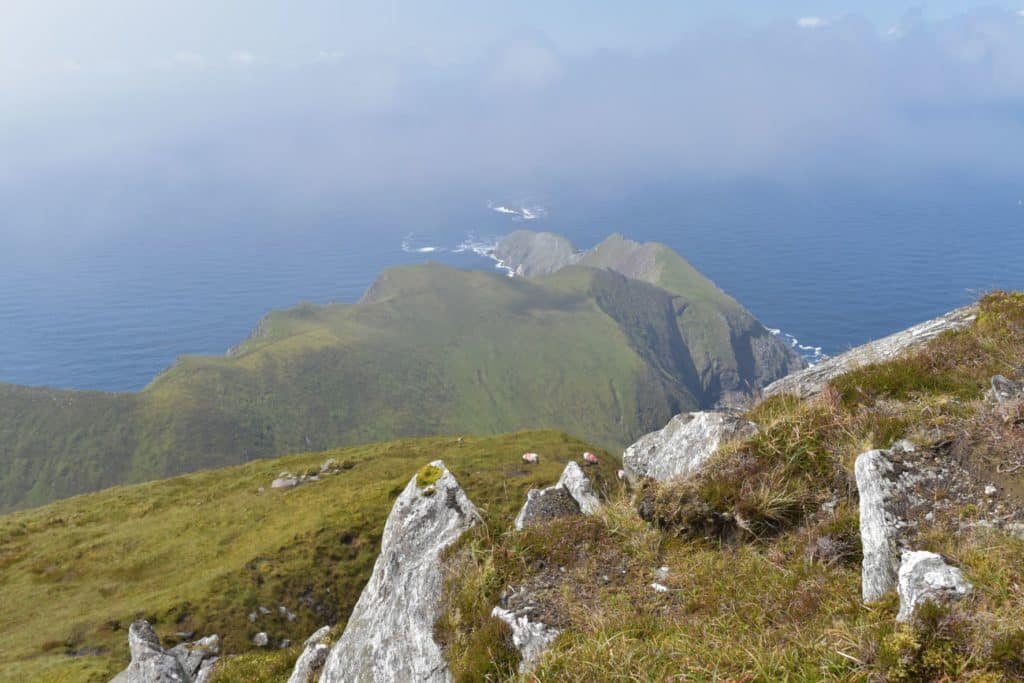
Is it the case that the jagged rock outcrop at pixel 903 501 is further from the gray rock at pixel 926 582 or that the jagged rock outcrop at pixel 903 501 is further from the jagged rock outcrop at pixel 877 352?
the jagged rock outcrop at pixel 877 352

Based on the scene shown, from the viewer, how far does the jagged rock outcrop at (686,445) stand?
1630cm

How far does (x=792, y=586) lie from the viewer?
10.0 metres

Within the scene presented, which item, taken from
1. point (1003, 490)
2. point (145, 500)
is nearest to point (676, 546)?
point (1003, 490)

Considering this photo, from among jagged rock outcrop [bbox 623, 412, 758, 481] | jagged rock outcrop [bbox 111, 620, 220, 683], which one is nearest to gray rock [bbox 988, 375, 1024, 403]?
jagged rock outcrop [bbox 623, 412, 758, 481]

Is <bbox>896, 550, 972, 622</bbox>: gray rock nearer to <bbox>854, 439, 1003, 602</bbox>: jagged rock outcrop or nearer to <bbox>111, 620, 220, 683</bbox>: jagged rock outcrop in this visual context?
<bbox>854, 439, 1003, 602</bbox>: jagged rock outcrop

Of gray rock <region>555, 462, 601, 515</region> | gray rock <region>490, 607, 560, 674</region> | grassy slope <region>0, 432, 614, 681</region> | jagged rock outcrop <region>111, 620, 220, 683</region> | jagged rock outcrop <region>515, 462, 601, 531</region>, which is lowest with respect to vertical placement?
grassy slope <region>0, 432, 614, 681</region>

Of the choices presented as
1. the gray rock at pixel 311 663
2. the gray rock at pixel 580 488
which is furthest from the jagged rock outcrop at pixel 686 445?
the gray rock at pixel 311 663

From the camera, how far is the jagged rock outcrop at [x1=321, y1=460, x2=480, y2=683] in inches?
534

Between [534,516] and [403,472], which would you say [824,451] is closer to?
[534,516]

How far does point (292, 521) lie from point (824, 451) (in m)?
52.6

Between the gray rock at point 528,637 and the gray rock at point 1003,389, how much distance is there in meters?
12.3

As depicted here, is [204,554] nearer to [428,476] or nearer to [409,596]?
[428,476]

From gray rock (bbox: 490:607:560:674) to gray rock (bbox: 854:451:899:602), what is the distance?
18.4 ft

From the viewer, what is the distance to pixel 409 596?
1498 centimetres
